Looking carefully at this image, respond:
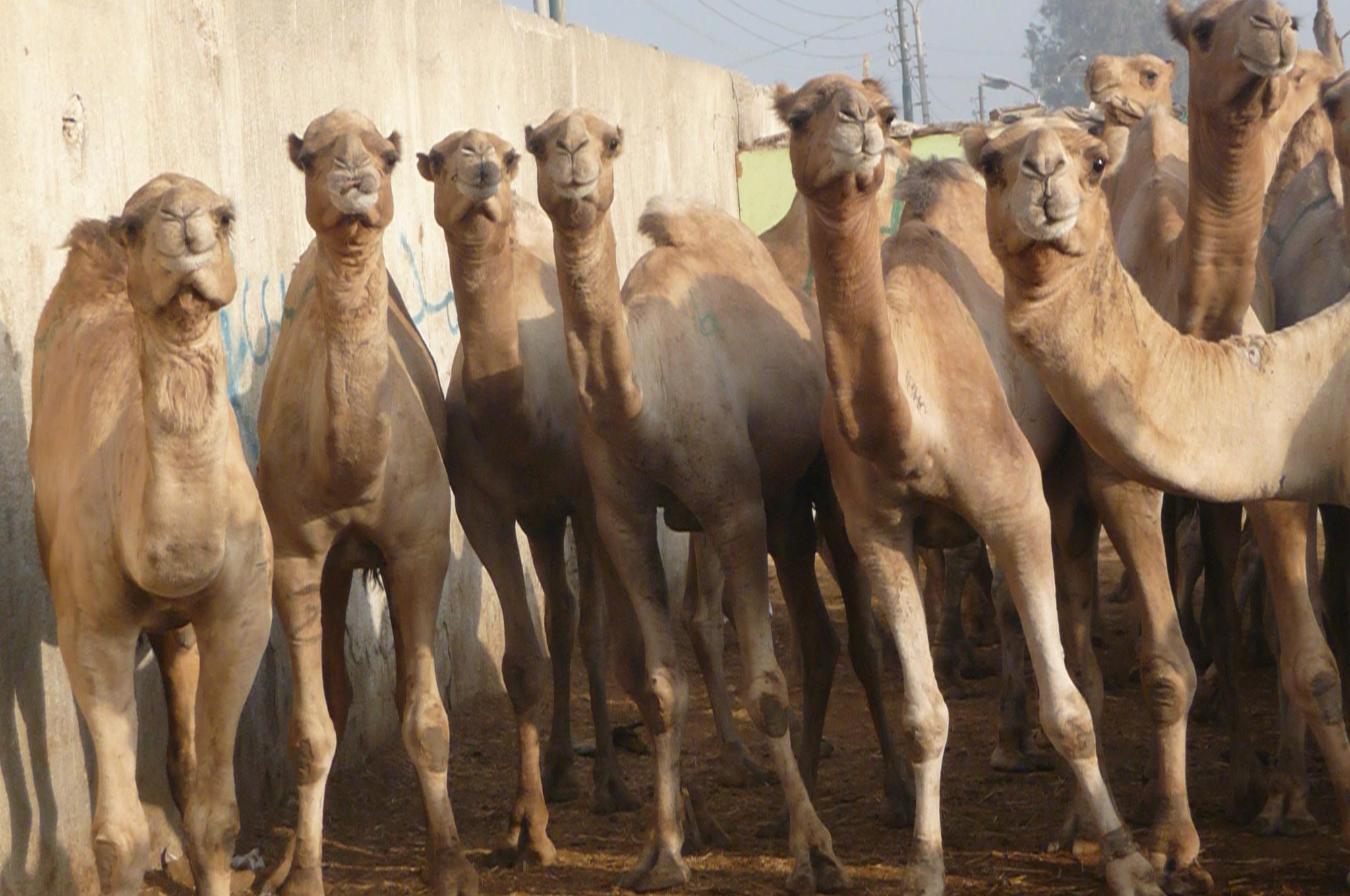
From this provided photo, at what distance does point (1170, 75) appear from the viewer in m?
9.05

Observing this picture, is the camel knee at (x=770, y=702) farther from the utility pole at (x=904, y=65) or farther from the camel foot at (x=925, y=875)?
the utility pole at (x=904, y=65)

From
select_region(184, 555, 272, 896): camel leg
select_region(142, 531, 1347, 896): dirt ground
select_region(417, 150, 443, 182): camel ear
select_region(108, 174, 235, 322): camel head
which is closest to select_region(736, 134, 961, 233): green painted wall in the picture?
select_region(142, 531, 1347, 896): dirt ground

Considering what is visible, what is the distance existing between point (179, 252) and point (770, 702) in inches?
103

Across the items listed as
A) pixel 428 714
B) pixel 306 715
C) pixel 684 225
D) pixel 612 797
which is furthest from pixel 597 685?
pixel 684 225

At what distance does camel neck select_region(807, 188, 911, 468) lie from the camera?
5074mm

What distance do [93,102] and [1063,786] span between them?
4.61 metres

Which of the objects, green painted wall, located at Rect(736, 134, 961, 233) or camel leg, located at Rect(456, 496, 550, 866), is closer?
camel leg, located at Rect(456, 496, 550, 866)

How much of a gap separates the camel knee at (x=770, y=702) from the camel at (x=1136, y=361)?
154cm

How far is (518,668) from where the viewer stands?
6.69 meters

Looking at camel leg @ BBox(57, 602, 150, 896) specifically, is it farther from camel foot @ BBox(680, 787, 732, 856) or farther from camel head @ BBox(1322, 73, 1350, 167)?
camel head @ BBox(1322, 73, 1350, 167)

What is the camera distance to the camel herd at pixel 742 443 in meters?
4.96

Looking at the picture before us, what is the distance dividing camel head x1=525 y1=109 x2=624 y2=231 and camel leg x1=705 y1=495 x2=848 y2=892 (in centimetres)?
116

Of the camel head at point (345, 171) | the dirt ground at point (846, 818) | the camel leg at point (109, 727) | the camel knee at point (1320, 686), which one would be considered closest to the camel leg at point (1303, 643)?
the camel knee at point (1320, 686)

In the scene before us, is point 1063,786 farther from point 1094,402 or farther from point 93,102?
point 93,102
